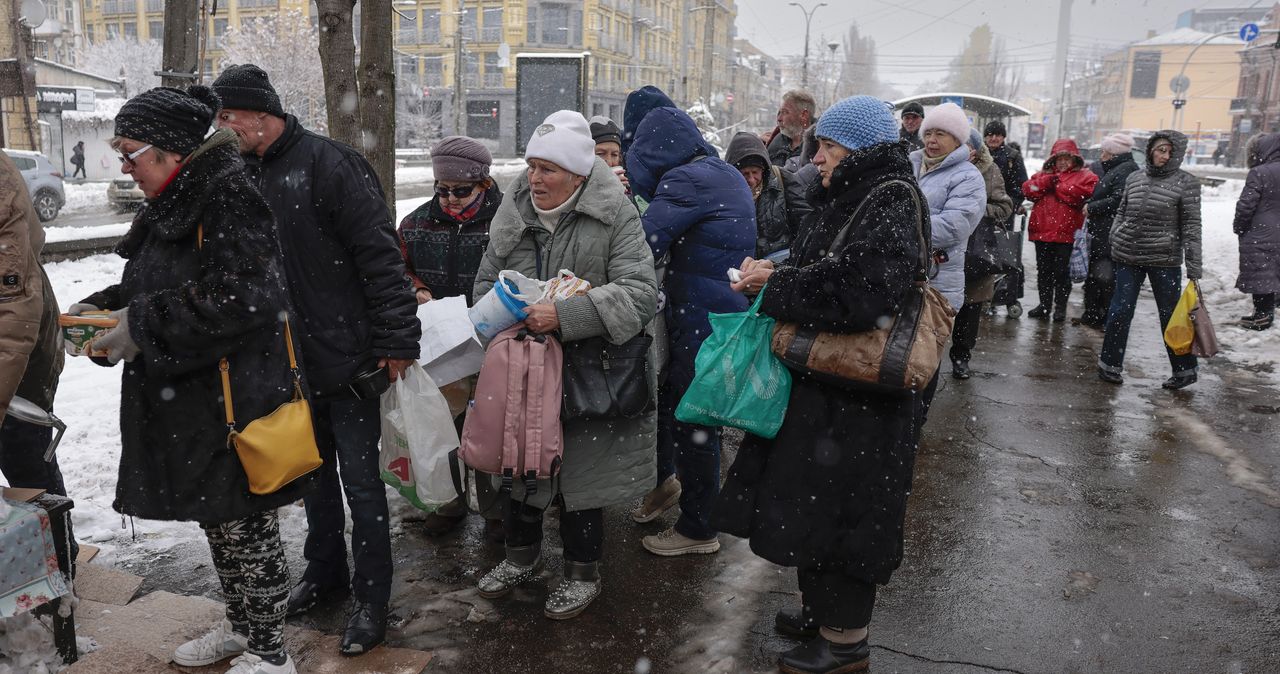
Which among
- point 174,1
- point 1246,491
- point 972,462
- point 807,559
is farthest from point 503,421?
point 174,1

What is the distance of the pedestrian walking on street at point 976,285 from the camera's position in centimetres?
725

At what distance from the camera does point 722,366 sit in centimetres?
310

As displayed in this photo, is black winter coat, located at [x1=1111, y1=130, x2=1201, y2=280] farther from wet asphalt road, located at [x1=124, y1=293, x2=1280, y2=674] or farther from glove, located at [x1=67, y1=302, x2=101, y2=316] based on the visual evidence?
glove, located at [x1=67, y1=302, x2=101, y2=316]

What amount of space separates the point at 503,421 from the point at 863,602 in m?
1.42

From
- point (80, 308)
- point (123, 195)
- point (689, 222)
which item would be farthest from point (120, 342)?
point (123, 195)

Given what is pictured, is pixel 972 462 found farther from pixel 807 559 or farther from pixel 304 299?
pixel 304 299

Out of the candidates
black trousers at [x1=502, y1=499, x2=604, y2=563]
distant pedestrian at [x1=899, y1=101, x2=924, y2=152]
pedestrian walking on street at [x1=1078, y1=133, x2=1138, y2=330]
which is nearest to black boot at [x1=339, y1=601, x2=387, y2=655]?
black trousers at [x1=502, y1=499, x2=604, y2=563]

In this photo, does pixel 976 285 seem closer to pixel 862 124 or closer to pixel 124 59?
pixel 862 124

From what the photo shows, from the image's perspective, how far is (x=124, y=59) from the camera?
56750mm

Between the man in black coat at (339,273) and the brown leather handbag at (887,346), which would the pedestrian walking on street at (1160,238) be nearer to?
the brown leather handbag at (887,346)

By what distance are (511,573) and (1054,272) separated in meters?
8.05

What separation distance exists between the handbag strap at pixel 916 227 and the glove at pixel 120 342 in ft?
7.09

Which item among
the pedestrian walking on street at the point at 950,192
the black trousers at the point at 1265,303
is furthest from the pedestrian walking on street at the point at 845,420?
the black trousers at the point at 1265,303

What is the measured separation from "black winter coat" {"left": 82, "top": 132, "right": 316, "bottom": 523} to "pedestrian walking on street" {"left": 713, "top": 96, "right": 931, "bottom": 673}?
1.61 m
